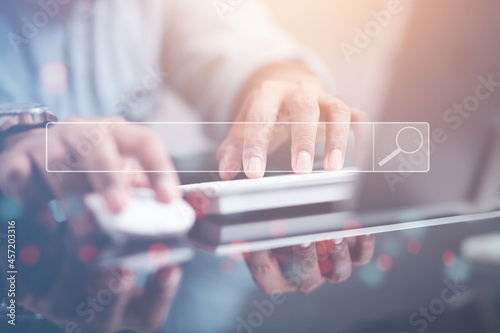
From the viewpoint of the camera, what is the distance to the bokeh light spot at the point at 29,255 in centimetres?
82

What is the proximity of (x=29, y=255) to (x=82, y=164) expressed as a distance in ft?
0.70

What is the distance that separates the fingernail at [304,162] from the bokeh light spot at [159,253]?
313mm

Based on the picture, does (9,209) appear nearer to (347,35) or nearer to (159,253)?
(159,253)

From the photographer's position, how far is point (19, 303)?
82 centimetres

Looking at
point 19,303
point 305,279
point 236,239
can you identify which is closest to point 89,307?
point 19,303

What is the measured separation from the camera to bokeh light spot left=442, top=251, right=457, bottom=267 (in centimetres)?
87

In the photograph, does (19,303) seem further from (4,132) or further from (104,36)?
(104,36)

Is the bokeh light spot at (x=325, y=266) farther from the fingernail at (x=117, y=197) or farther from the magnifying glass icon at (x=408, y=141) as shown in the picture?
the fingernail at (x=117, y=197)

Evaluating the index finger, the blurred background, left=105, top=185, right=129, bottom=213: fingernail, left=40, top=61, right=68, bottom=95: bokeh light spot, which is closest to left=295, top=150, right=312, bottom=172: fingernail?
the blurred background

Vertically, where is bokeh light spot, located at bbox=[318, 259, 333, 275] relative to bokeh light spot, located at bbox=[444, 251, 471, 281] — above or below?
above

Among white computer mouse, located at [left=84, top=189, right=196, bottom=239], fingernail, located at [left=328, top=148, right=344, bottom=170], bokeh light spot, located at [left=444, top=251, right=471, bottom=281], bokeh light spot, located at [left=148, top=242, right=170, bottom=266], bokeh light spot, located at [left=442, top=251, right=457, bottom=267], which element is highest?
fingernail, located at [left=328, top=148, right=344, bottom=170]

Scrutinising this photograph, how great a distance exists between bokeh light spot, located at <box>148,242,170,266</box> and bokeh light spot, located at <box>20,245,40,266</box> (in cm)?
23

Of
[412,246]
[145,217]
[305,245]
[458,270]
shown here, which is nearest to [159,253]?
[145,217]

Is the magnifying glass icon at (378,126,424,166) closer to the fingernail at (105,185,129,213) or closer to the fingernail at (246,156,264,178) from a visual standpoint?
the fingernail at (246,156,264,178)
